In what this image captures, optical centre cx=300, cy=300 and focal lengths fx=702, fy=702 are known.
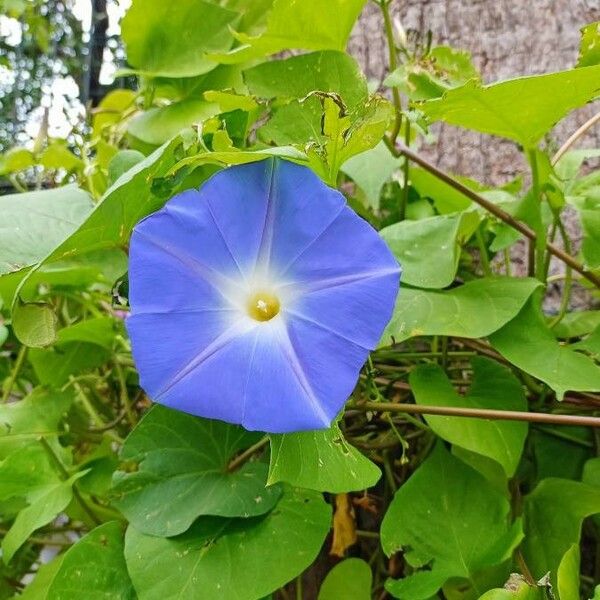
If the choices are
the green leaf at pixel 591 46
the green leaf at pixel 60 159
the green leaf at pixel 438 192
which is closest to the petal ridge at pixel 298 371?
the green leaf at pixel 591 46

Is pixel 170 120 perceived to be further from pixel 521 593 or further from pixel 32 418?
pixel 521 593

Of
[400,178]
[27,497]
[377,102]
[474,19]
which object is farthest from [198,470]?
[474,19]

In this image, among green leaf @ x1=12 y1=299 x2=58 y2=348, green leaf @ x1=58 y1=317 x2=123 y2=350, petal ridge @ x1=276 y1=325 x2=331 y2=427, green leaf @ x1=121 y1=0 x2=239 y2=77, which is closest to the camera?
petal ridge @ x1=276 y1=325 x2=331 y2=427

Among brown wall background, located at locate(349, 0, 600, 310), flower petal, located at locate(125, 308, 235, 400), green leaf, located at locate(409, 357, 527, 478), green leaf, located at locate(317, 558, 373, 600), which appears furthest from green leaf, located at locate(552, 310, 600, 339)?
flower petal, located at locate(125, 308, 235, 400)

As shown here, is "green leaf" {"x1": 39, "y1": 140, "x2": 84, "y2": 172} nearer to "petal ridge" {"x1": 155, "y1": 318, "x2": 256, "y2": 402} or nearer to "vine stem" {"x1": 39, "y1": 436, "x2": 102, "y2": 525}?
"vine stem" {"x1": 39, "y1": 436, "x2": 102, "y2": 525}

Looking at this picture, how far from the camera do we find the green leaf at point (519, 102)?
0.54 m

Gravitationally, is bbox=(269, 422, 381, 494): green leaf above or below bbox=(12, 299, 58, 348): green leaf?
below

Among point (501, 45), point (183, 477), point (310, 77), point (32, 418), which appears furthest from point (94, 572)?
point (501, 45)

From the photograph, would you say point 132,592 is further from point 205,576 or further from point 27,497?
point 27,497

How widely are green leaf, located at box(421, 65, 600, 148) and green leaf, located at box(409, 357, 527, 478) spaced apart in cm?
23

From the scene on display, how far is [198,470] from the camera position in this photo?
25.1 inches

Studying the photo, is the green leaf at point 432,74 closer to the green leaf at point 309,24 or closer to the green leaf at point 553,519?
the green leaf at point 309,24

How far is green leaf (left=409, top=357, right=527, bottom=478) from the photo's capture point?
2.05 feet

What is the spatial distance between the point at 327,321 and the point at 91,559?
347mm
